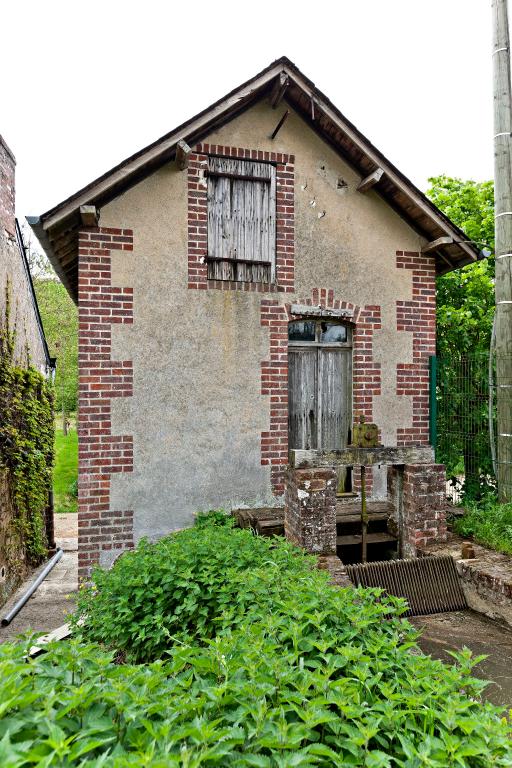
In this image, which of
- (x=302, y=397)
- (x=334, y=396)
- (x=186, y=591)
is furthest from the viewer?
(x=334, y=396)

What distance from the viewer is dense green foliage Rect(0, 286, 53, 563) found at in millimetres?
9438

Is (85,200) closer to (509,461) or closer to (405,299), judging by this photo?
(405,299)

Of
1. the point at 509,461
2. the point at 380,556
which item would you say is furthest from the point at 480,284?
the point at 380,556

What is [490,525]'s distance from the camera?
6613mm

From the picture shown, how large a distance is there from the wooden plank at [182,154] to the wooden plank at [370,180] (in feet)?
8.65

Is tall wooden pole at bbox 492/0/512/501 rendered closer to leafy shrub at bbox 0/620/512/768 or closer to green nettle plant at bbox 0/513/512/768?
green nettle plant at bbox 0/513/512/768

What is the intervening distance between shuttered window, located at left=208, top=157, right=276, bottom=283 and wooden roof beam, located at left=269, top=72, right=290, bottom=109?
0.84 metres

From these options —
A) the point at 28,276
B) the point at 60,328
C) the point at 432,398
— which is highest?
the point at 60,328

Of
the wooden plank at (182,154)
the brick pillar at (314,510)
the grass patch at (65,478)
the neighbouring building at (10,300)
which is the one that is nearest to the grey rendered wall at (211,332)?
the wooden plank at (182,154)

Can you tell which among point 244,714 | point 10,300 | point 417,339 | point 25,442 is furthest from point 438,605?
point 10,300

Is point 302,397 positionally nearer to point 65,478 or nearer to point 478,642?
point 478,642

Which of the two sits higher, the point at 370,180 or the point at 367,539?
the point at 370,180

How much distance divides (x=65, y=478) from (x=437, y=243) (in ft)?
59.7

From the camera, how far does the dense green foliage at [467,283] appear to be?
943 centimetres
